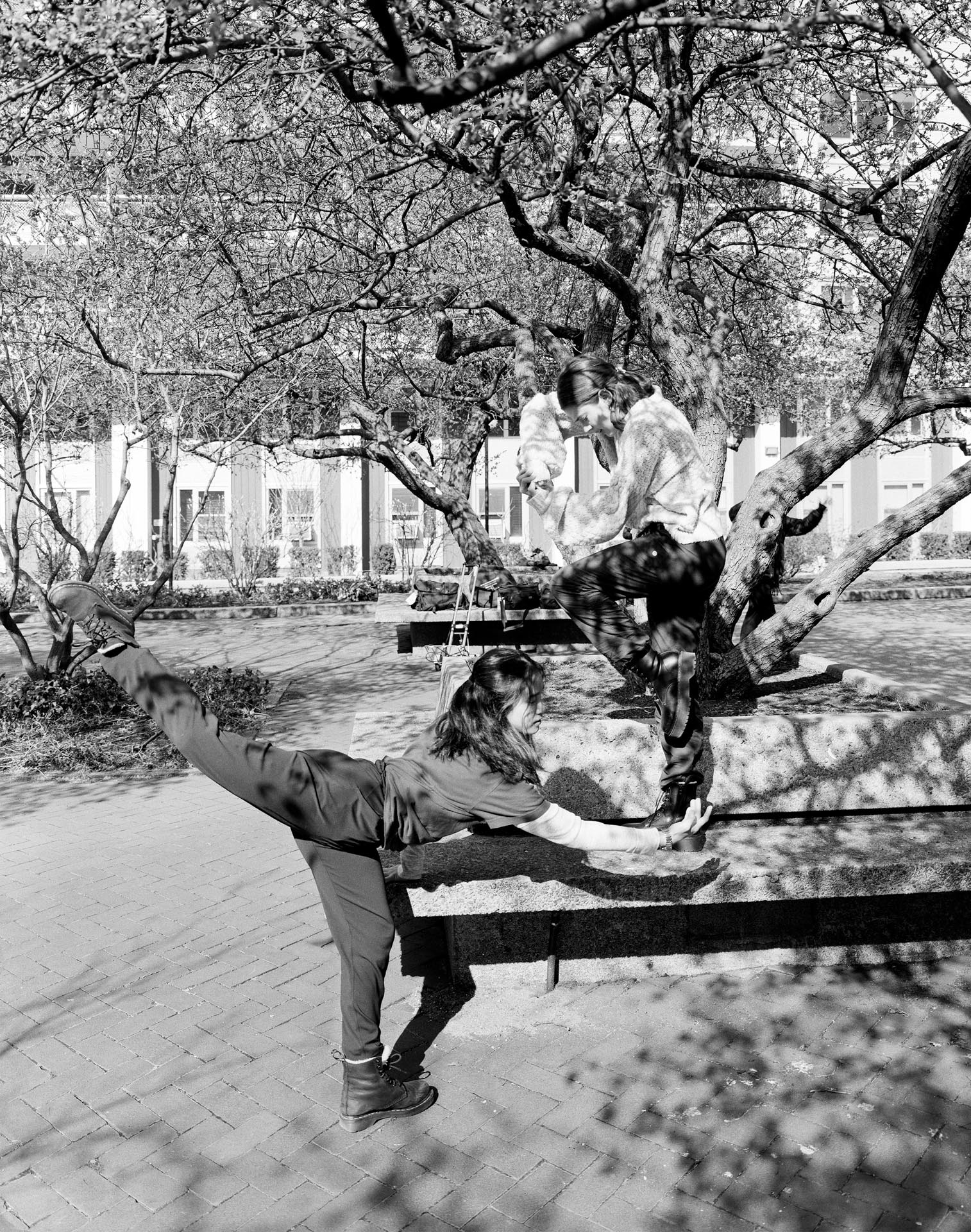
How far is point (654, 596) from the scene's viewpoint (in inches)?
167

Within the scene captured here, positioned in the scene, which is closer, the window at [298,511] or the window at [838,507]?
the window at [298,511]

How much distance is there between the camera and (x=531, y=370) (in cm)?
761

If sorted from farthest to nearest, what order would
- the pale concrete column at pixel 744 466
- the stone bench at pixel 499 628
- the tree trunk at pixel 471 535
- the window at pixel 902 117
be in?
the pale concrete column at pixel 744 466, the tree trunk at pixel 471 535, the stone bench at pixel 499 628, the window at pixel 902 117

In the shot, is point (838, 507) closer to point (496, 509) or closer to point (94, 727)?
point (496, 509)

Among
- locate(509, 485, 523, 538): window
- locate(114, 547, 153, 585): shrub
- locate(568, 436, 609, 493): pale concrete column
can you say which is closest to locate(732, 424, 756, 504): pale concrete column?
locate(568, 436, 609, 493): pale concrete column

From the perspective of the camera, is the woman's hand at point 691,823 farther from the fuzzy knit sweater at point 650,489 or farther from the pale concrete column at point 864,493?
the pale concrete column at point 864,493

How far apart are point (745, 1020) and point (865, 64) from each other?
7.88 metres

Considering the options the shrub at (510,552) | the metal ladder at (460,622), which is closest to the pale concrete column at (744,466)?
the shrub at (510,552)

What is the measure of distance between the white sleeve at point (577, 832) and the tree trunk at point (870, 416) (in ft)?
10.6

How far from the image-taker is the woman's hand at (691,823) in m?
3.97

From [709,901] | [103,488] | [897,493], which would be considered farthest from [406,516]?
[709,901]

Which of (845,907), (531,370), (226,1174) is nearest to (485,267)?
(531,370)

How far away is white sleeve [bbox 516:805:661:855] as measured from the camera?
10.7 ft

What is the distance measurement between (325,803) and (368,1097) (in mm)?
922
